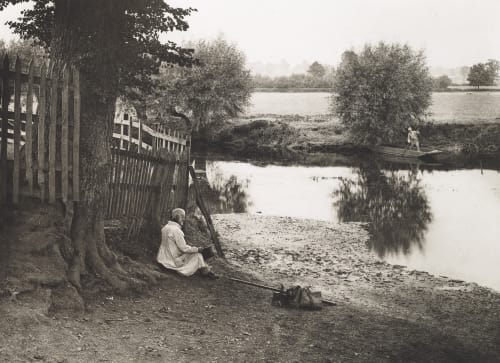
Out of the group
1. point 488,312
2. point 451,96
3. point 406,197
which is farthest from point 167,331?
point 451,96

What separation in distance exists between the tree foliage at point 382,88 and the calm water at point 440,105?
4788mm

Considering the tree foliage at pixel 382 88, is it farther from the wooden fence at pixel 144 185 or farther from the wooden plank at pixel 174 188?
the wooden fence at pixel 144 185

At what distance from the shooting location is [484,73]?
67.9 m

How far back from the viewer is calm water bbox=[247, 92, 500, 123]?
2110 inches

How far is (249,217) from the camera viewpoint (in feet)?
62.4

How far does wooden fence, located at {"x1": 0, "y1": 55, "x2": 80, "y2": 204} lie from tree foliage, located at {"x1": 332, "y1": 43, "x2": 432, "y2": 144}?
40721 millimetres

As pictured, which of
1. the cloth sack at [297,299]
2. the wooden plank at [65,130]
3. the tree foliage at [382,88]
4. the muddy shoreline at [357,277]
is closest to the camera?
the wooden plank at [65,130]

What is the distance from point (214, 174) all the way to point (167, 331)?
83.1ft

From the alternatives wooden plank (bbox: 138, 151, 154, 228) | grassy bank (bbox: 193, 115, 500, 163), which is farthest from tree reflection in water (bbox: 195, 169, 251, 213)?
grassy bank (bbox: 193, 115, 500, 163)

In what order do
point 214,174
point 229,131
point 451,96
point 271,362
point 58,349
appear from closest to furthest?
point 58,349 < point 271,362 < point 214,174 < point 229,131 < point 451,96

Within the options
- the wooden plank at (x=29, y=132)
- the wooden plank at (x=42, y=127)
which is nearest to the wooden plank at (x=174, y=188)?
the wooden plank at (x=42, y=127)

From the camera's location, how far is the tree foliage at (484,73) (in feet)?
215

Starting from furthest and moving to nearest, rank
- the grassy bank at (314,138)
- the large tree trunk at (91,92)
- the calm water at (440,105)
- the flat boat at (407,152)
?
the calm water at (440,105) → the grassy bank at (314,138) → the flat boat at (407,152) → the large tree trunk at (91,92)

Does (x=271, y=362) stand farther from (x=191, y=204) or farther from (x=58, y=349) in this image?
(x=191, y=204)
